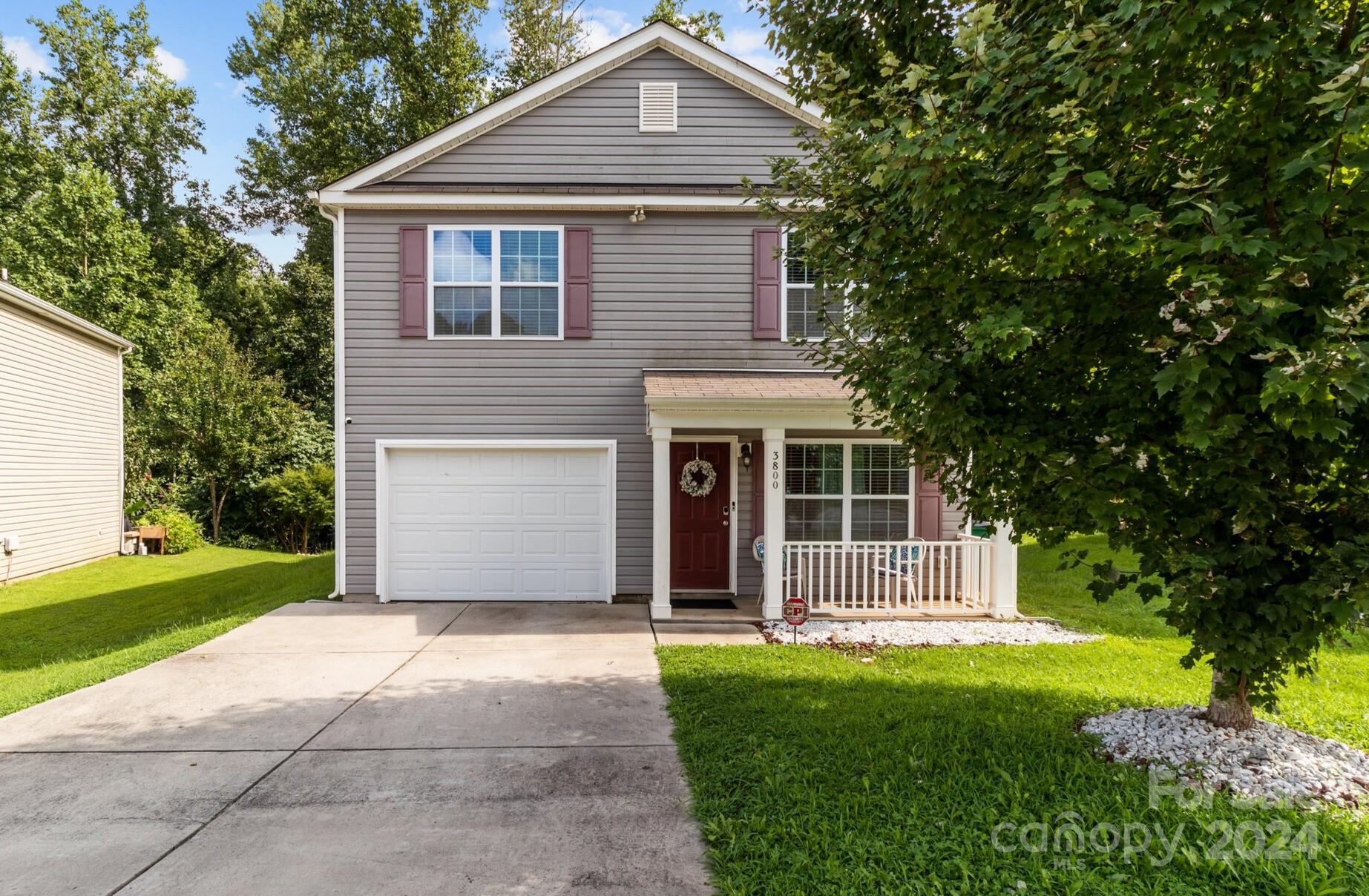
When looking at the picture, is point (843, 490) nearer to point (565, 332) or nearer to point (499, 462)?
point (565, 332)

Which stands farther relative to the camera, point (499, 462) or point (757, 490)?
point (757, 490)

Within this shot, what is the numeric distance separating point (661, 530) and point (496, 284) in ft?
11.9

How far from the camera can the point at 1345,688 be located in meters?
4.88

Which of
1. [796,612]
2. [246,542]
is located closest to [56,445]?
[246,542]

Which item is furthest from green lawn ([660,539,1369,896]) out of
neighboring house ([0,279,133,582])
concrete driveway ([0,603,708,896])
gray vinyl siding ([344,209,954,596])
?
neighboring house ([0,279,133,582])

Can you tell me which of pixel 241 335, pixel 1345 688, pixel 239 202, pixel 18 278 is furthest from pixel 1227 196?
pixel 239 202

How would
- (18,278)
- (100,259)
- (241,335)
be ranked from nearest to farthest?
(18,278) → (100,259) → (241,335)

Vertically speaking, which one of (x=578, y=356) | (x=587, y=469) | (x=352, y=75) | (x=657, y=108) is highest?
(x=352, y=75)

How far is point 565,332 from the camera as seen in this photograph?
7.98m

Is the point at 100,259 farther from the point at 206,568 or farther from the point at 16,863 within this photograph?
the point at 16,863

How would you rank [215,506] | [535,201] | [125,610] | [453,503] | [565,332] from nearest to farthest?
[535,201], [565,332], [453,503], [125,610], [215,506]

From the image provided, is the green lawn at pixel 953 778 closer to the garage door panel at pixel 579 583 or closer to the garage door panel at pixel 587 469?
the garage door panel at pixel 579 583

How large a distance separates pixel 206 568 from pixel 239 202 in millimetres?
15988

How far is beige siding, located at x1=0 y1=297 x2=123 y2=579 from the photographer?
962 centimetres
